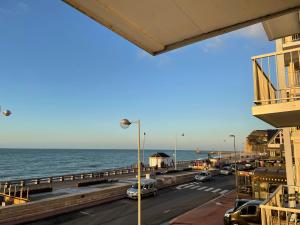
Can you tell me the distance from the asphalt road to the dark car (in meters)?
5.05

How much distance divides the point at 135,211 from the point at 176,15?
23318 mm

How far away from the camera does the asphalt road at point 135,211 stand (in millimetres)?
21172

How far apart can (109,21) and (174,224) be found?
1923 centimetres

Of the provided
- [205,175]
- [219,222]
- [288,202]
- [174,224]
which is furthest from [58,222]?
[205,175]

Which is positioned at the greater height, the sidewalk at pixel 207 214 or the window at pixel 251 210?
the window at pixel 251 210

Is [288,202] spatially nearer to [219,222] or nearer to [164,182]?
[219,222]

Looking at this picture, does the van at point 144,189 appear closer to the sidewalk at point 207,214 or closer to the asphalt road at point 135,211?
the asphalt road at point 135,211

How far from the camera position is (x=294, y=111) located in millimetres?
6723

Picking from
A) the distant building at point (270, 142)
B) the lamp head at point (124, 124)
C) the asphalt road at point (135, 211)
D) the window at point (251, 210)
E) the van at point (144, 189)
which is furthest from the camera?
the distant building at point (270, 142)

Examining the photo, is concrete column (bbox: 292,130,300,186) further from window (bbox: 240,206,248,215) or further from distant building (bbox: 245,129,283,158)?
distant building (bbox: 245,129,283,158)

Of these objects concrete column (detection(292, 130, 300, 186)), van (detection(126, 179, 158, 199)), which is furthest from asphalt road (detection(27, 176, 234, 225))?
concrete column (detection(292, 130, 300, 186))

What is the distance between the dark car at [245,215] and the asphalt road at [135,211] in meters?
5.05

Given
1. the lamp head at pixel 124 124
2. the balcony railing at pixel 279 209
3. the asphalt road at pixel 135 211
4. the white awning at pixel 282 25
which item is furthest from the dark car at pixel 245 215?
the white awning at pixel 282 25

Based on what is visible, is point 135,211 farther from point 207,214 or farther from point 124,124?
point 124,124
